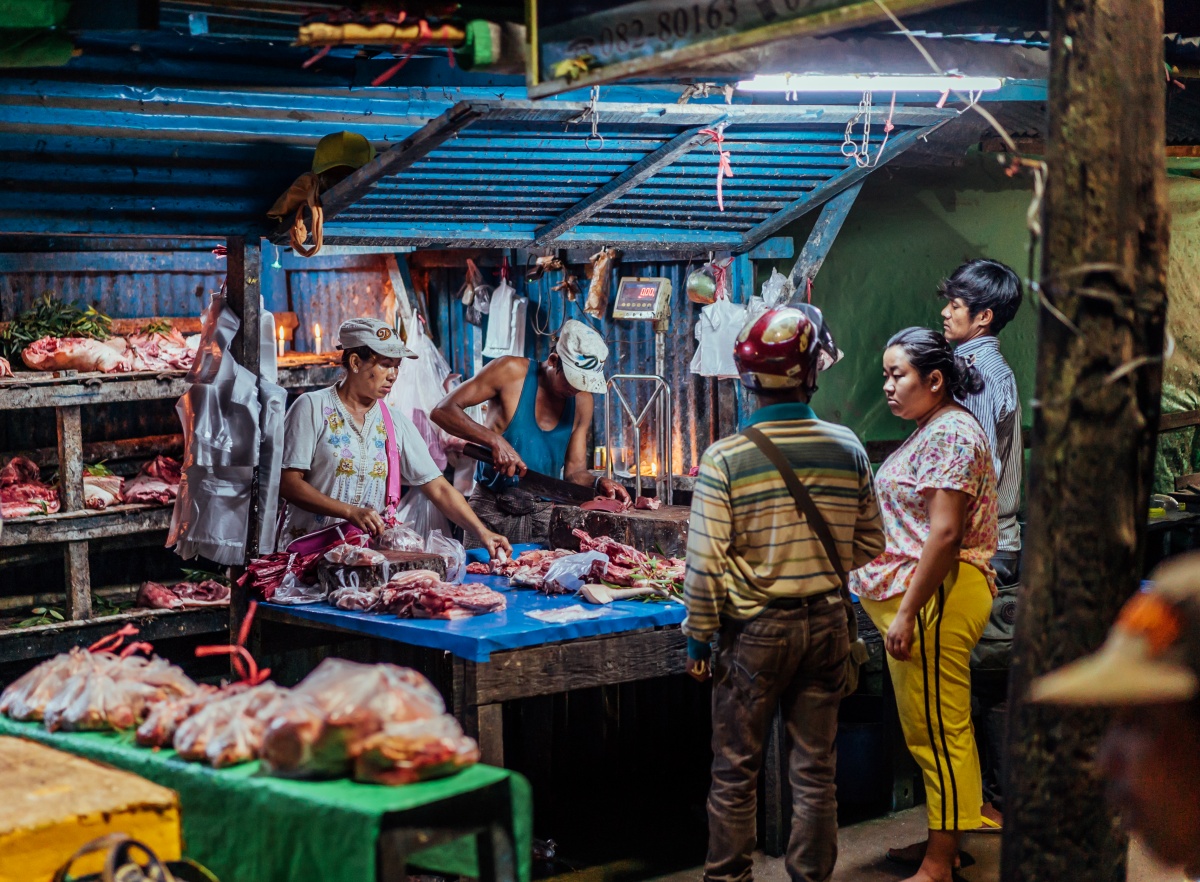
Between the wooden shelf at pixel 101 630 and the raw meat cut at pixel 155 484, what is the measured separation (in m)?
0.78

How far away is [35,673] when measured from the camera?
4160 mm

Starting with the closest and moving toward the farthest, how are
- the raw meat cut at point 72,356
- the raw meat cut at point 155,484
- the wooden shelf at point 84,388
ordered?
the wooden shelf at point 84,388
the raw meat cut at point 72,356
the raw meat cut at point 155,484

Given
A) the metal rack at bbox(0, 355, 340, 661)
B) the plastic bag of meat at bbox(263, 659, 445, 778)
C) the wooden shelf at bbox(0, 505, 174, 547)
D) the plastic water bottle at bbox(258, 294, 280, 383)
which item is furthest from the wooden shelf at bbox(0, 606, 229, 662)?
the plastic bag of meat at bbox(263, 659, 445, 778)

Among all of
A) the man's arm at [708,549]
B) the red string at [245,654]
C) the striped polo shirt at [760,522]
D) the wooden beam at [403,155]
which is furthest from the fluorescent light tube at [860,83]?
the red string at [245,654]

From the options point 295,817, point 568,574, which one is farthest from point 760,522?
point 295,817

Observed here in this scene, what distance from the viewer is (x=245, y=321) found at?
24.2ft

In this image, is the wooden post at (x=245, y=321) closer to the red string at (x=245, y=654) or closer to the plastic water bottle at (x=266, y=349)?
the plastic water bottle at (x=266, y=349)

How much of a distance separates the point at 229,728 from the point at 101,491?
207 inches

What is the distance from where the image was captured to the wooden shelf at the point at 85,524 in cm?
781

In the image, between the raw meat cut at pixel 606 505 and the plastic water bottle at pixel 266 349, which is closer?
the plastic water bottle at pixel 266 349

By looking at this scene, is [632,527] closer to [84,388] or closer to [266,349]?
[266,349]

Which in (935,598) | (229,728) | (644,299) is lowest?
(935,598)

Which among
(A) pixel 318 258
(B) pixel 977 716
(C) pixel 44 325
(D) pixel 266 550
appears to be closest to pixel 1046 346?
(B) pixel 977 716

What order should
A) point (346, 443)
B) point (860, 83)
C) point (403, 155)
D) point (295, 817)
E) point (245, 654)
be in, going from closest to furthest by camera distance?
point (295, 817) → point (245, 654) → point (403, 155) → point (860, 83) → point (346, 443)
